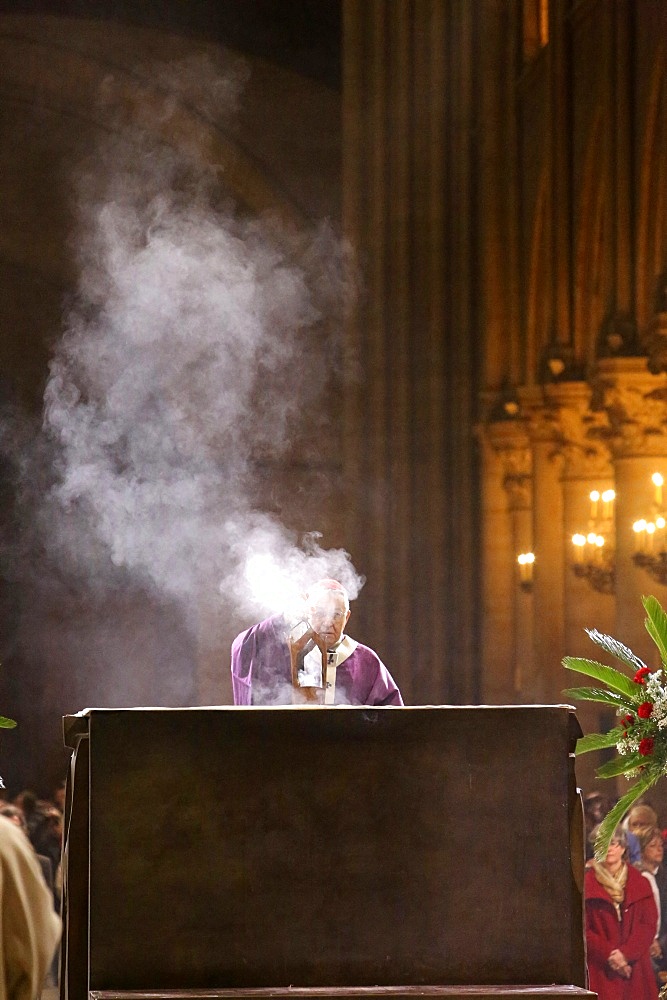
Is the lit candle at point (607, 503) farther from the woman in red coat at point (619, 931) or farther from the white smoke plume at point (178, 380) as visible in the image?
the woman in red coat at point (619, 931)

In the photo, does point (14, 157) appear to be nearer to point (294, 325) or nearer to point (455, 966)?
point (294, 325)

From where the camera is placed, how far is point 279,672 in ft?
16.9

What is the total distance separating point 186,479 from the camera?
15664 mm

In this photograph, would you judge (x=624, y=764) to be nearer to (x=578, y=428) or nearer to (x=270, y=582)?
(x=270, y=582)

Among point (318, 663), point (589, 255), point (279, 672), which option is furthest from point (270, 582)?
point (589, 255)

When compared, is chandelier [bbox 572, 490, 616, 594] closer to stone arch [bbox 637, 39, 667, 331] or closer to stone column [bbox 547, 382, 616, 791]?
stone column [bbox 547, 382, 616, 791]

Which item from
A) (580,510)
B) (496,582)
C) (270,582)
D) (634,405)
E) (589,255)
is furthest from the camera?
(496,582)

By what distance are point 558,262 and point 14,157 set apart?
8.72m

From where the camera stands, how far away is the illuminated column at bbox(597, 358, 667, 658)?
9.71m

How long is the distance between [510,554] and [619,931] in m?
7.62

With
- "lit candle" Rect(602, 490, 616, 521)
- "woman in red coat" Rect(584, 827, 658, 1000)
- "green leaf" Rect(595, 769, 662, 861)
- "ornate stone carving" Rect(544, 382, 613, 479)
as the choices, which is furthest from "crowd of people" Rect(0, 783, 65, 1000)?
"lit candle" Rect(602, 490, 616, 521)

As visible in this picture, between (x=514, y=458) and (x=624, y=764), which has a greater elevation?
(x=514, y=458)

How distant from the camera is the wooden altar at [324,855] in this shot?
3.08m

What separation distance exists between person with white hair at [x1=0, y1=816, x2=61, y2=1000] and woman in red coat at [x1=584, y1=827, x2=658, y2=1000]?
11.1 feet
